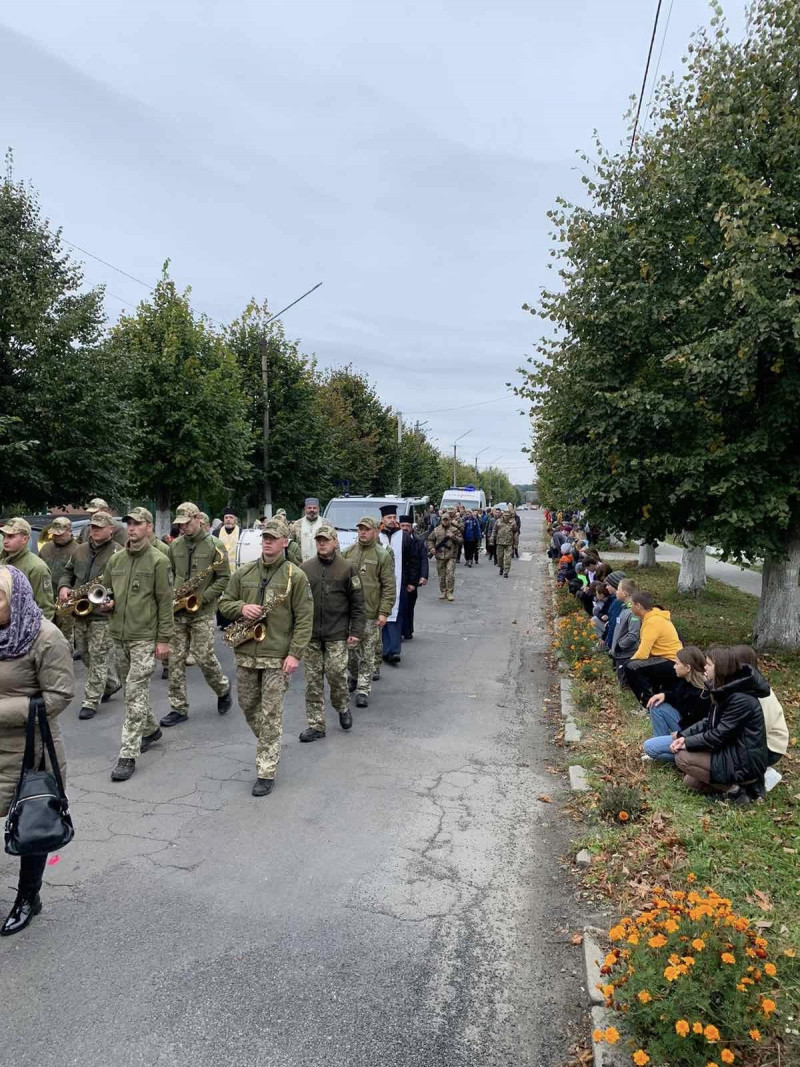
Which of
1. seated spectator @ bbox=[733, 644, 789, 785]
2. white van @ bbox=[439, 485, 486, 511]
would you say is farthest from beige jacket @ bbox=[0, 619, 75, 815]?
white van @ bbox=[439, 485, 486, 511]

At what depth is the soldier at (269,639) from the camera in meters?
5.53

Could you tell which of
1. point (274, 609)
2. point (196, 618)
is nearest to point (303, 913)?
point (274, 609)

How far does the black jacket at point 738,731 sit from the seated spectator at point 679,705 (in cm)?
54

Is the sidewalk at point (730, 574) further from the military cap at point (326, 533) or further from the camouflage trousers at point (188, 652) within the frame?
the camouflage trousers at point (188, 652)

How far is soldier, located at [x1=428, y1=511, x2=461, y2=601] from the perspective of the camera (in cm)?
1562

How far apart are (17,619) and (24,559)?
3.35 m

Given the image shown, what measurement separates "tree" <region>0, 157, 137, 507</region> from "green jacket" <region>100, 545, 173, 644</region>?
313 inches

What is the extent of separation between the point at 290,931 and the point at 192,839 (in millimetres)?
1259

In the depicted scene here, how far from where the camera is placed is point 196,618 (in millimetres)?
7367

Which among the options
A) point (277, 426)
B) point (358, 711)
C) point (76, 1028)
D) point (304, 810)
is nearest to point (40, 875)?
point (76, 1028)

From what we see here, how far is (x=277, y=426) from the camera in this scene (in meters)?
25.5

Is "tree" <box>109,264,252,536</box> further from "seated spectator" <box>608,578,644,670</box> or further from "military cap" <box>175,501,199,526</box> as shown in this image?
"seated spectator" <box>608,578,644,670</box>

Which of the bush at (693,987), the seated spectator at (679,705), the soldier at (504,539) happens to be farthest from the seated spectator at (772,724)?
the soldier at (504,539)

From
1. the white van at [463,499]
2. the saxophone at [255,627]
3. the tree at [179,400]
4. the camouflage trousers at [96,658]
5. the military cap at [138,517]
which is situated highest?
the tree at [179,400]
